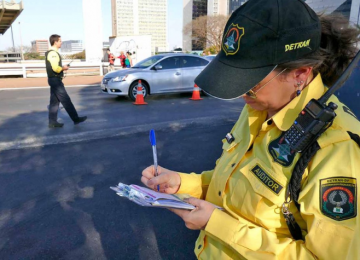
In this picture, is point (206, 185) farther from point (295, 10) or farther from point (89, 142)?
point (89, 142)

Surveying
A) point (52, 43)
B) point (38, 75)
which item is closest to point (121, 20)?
point (38, 75)

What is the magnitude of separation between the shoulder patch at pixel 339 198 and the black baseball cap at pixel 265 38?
0.46 m

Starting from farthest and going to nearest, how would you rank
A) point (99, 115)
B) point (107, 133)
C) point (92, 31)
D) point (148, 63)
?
point (92, 31) < point (148, 63) < point (99, 115) < point (107, 133)

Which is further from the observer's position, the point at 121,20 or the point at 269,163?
the point at 121,20

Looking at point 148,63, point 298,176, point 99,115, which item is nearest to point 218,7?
point 148,63

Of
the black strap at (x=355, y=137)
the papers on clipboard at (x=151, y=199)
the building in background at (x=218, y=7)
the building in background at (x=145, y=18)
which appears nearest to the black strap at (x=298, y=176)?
the black strap at (x=355, y=137)

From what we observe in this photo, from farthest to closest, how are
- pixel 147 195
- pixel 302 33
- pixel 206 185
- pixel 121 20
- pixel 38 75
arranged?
pixel 121 20 → pixel 38 75 → pixel 206 185 → pixel 147 195 → pixel 302 33

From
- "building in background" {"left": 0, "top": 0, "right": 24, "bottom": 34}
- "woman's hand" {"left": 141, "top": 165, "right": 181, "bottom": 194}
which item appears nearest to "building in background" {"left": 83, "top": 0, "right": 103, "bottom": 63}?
"building in background" {"left": 0, "top": 0, "right": 24, "bottom": 34}

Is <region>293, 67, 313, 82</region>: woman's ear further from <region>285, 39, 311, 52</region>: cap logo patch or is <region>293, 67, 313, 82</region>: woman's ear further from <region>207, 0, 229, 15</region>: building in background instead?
<region>207, 0, 229, 15</region>: building in background

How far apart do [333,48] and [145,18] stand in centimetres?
13310

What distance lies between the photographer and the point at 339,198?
3.13ft

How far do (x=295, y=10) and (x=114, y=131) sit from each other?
5.72m

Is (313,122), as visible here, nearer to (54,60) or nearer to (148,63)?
(54,60)

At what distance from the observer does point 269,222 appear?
3.75 ft
